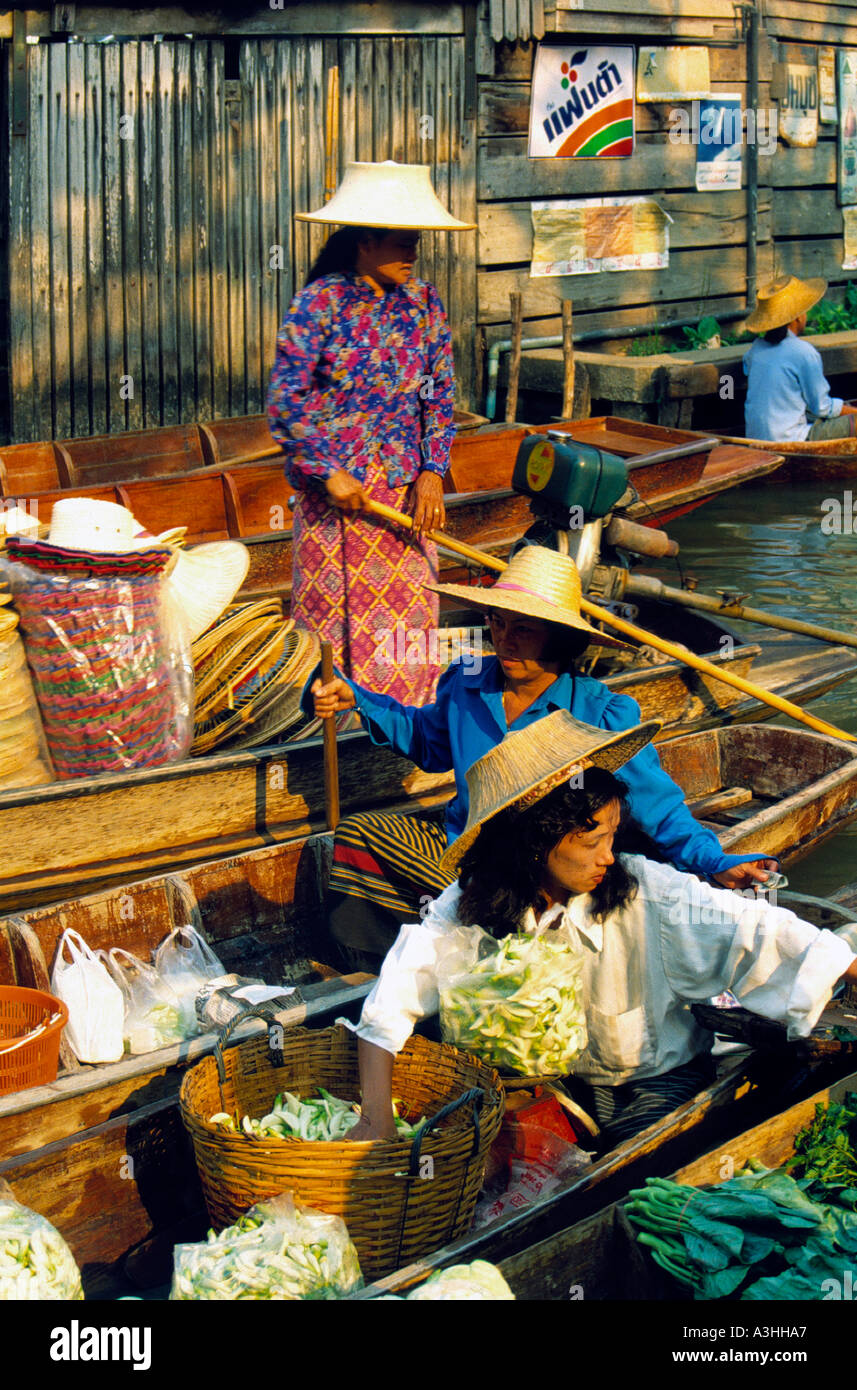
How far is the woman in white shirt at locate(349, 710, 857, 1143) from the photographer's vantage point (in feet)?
9.12

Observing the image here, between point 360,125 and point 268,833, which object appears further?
point 360,125

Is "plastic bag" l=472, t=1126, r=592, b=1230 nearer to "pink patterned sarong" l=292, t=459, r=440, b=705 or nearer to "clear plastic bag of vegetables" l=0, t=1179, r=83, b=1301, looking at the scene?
"clear plastic bag of vegetables" l=0, t=1179, r=83, b=1301

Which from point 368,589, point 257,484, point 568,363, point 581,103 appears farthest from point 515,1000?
point 581,103

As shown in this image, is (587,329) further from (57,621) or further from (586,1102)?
(586,1102)

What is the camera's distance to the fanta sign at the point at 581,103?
9.98 m

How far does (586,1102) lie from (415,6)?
25.8ft

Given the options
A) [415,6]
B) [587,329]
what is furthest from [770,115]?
[415,6]

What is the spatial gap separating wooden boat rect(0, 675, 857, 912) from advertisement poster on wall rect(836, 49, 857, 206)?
9.01 m

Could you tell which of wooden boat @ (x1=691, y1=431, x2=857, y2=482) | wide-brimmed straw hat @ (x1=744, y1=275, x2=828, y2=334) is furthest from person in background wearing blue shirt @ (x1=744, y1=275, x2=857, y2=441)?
wooden boat @ (x1=691, y1=431, x2=857, y2=482)

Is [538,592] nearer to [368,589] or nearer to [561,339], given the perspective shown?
[368,589]

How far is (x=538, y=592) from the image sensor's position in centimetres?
357

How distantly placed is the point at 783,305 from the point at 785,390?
58 cm
